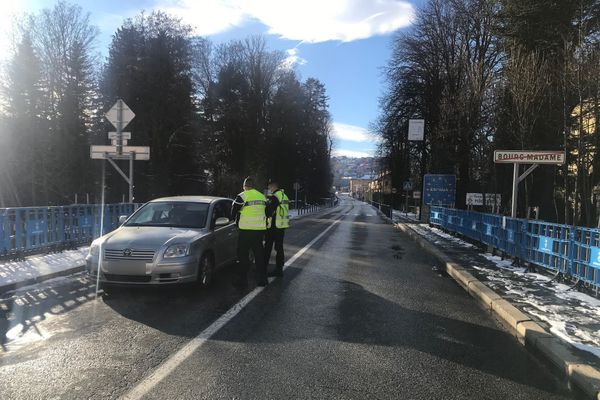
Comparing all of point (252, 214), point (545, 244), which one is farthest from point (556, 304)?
point (252, 214)

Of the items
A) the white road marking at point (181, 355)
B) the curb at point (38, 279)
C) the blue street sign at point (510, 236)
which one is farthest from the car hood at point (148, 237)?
the blue street sign at point (510, 236)

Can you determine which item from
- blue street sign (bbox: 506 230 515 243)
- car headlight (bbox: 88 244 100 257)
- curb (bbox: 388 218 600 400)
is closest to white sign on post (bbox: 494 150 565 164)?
blue street sign (bbox: 506 230 515 243)

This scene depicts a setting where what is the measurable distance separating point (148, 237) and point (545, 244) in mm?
7383

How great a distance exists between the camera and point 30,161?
3294 centimetres

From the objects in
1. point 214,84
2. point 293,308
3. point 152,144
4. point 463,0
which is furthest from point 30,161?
point 293,308

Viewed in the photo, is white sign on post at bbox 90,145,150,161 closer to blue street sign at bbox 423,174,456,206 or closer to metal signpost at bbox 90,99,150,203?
metal signpost at bbox 90,99,150,203

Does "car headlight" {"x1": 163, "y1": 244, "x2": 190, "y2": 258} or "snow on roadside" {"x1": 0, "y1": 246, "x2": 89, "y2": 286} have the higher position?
"car headlight" {"x1": 163, "y1": 244, "x2": 190, "y2": 258}

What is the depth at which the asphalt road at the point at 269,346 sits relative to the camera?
4273 millimetres

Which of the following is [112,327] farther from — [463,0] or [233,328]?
[463,0]

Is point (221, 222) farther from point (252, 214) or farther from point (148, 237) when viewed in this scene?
point (148, 237)

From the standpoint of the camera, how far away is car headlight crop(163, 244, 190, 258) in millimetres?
7407

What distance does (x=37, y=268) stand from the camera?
370 inches

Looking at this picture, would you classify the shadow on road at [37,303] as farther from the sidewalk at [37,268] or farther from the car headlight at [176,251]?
the car headlight at [176,251]

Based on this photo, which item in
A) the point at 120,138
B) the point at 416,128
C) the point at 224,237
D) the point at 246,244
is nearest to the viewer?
the point at 246,244
